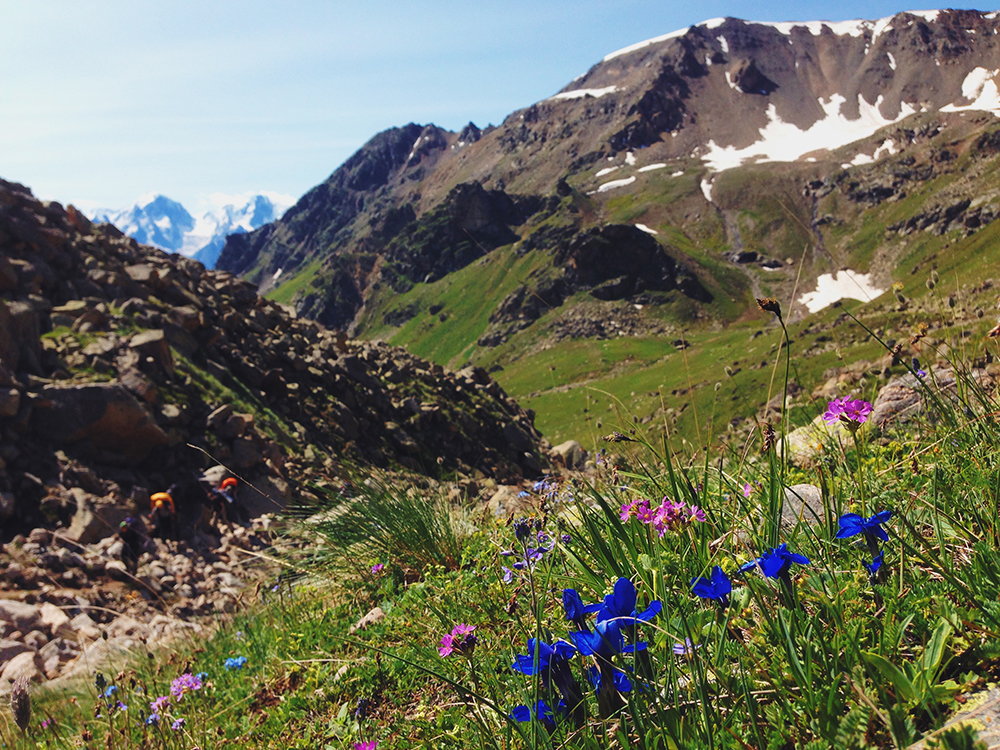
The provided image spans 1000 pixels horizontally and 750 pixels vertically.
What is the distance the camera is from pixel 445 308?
642 feet

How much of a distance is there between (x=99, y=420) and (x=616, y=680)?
13492 millimetres

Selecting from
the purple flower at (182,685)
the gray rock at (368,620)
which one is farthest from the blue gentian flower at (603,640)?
the purple flower at (182,685)

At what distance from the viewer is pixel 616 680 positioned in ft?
6.48

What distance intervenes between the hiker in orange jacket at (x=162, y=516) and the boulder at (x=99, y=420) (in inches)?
70.7

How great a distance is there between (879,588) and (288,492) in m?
12.3

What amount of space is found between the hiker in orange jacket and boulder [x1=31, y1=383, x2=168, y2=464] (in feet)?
5.89

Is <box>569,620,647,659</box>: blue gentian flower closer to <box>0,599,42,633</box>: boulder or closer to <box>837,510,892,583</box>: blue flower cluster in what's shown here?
<box>837,510,892,583</box>: blue flower cluster

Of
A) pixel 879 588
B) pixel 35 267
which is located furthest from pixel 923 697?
pixel 35 267

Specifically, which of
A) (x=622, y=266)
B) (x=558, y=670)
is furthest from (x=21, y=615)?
(x=622, y=266)

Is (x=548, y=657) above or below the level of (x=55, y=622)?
above

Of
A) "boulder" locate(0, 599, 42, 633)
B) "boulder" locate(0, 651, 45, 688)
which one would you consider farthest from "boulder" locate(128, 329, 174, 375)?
"boulder" locate(0, 651, 45, 688)

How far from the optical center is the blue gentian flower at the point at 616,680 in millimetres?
1912

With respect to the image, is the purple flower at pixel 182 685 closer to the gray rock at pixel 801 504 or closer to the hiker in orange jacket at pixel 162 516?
the gray rock at pixel 801 504

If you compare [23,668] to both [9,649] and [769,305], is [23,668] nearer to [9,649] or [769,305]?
[9,649]
